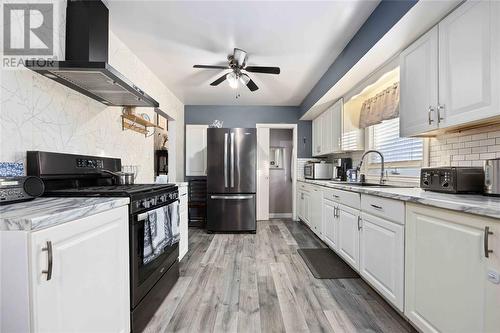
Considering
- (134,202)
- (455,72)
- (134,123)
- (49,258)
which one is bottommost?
(49,258)

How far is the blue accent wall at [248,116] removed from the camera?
4930 mm

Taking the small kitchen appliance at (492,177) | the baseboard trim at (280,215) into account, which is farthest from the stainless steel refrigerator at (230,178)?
the small kitchen appliance at (492,177)

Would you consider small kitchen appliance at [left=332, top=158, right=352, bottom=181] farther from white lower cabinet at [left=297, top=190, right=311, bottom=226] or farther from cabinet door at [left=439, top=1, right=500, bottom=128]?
cabinet door at [left=439, top=1, right=500, bottom=128]

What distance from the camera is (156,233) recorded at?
1689 millimetres

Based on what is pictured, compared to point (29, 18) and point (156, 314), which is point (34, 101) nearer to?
point (29, 18)

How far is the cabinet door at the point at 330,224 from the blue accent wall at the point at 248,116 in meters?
2.17

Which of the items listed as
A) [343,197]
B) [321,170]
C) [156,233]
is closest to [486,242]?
[343,197]

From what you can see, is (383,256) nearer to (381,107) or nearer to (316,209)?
(316,209)

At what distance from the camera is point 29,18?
142 cm

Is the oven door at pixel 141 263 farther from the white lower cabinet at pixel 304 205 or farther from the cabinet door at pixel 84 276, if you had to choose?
the white lower cabinet at pixel 304 205

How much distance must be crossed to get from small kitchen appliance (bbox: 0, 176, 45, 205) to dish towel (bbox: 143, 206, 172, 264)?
0.61 meters

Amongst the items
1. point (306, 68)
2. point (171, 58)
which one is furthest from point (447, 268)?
point (171, 58)

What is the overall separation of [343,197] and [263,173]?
2590 millimetres

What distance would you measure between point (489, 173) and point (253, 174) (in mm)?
2967
